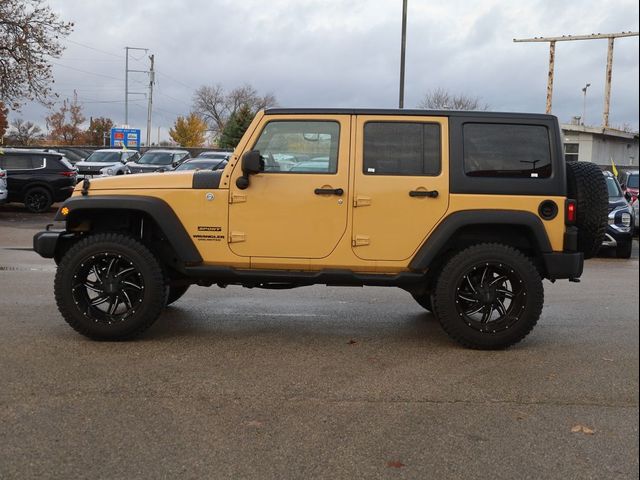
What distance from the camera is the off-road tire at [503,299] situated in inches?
220

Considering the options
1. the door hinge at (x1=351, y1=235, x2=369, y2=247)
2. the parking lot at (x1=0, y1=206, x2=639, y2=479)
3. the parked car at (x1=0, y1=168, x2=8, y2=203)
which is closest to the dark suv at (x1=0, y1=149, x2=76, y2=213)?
the parked car at (x1=0, y1=168, x2=8, y2=203)

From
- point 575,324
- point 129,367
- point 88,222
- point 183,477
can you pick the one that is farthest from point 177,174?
point 575,324

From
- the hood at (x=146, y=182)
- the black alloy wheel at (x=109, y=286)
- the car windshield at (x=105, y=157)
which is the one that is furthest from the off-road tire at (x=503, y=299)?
the car windshield at (x=105, y=157)

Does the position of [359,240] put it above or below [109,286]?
above

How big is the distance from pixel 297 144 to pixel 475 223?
5.36 ft

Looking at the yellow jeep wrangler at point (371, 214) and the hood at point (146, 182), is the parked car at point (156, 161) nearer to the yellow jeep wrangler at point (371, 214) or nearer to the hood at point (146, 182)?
the hood at point (146, 182)

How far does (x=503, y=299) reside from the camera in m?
5.73

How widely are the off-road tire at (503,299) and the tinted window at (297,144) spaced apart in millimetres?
1379

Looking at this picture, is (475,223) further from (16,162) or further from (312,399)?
(16,162)

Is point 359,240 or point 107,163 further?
point 107,163

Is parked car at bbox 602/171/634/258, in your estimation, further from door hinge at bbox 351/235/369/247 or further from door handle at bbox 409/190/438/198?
door hinge at bbox 351/235/369/247

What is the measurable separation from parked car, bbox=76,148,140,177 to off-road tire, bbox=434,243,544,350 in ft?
68.4

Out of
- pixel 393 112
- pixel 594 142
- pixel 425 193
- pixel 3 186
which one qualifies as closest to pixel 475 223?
pixel 425 193

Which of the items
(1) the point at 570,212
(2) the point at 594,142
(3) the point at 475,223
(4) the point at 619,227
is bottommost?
(4) the point at 619,227
